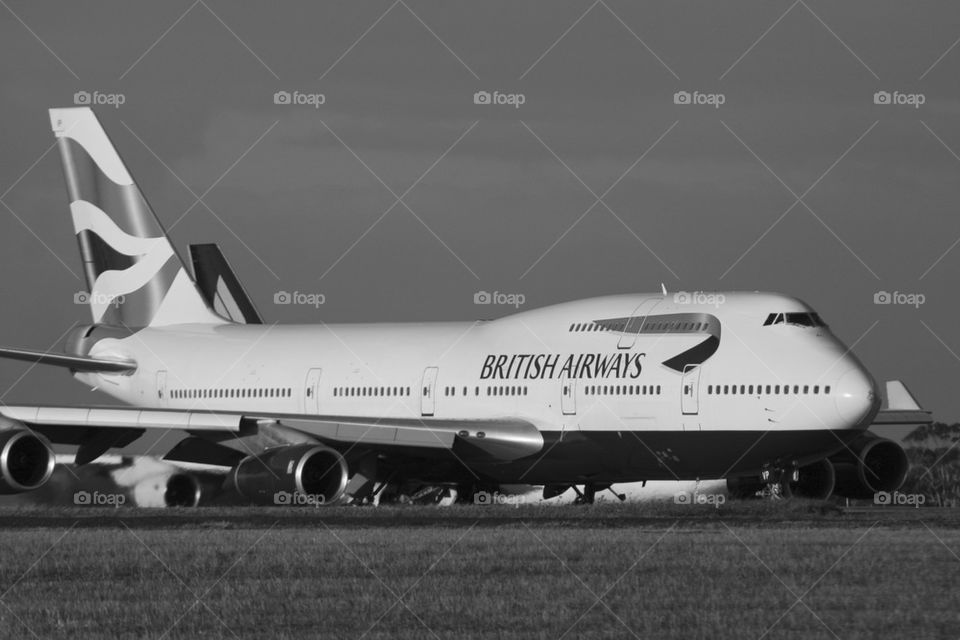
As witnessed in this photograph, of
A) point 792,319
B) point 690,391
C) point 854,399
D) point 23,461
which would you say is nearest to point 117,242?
point 23,461

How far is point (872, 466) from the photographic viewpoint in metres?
30.0

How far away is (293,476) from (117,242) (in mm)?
13868

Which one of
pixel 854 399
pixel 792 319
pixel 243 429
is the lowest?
pixel 243 429

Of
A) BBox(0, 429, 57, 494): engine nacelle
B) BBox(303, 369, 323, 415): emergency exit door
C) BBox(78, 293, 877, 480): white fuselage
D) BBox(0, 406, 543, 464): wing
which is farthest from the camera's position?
BBox(303, 369, 323, 415): emergency exit door

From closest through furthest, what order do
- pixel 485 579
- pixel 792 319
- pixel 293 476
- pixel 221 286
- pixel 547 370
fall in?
pixel 485 579 → pixel 293 476 → pixel 792 319 → pixel 547 370 → pixel 221 286

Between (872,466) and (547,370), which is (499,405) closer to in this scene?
(547,370)

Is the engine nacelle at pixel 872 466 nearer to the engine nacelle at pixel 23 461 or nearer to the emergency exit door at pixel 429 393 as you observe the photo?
the emergency exit door at pixel 429 393

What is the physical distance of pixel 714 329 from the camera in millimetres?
27203

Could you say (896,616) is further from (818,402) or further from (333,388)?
(333,388)

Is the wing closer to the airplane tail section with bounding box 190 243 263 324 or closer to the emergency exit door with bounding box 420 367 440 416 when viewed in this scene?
the emergency exit door with bounding box 420 367 440 416

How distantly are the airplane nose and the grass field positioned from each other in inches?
100

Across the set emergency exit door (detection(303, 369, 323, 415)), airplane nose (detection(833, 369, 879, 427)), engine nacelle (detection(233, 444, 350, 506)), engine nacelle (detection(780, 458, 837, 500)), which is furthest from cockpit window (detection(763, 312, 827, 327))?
emergency exit door (detection(303, 369, 323, 415))

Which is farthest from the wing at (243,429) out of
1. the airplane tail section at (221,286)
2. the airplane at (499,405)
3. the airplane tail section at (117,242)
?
the airplane tail section at (221,286)

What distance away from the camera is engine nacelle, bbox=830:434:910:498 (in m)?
29.8
